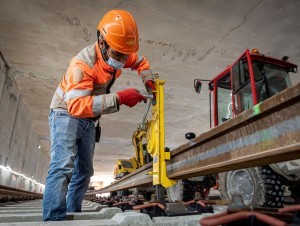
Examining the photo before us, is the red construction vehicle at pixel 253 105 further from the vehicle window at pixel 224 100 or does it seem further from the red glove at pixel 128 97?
the red glove at pixel 128 97

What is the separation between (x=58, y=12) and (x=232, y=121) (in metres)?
3.92

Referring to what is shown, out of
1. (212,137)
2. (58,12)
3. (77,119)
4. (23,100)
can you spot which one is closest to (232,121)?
(212,137)

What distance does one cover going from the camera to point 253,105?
162 inches

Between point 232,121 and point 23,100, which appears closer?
point 232,121

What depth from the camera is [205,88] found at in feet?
A: 24.9

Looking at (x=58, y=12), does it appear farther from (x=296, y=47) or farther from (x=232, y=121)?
(x=296, y=47)

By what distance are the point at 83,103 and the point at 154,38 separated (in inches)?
134

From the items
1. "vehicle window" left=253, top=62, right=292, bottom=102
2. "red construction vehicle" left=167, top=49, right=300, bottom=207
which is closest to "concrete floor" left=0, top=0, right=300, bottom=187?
"red construction vehicle" left=167, top=49, right=300, bottom=207

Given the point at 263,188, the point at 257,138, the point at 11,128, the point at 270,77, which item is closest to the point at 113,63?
the point at 257,138

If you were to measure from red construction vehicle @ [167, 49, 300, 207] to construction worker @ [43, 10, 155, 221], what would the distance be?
2.08 m

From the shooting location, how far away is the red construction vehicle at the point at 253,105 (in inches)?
140

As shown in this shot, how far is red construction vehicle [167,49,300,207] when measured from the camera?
356cm

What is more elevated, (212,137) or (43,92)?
(43,92)

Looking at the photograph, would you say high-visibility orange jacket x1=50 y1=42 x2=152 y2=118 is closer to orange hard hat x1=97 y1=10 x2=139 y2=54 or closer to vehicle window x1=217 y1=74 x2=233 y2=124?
orange hard hat x1=97 y1=10 x2=139 y2=54
